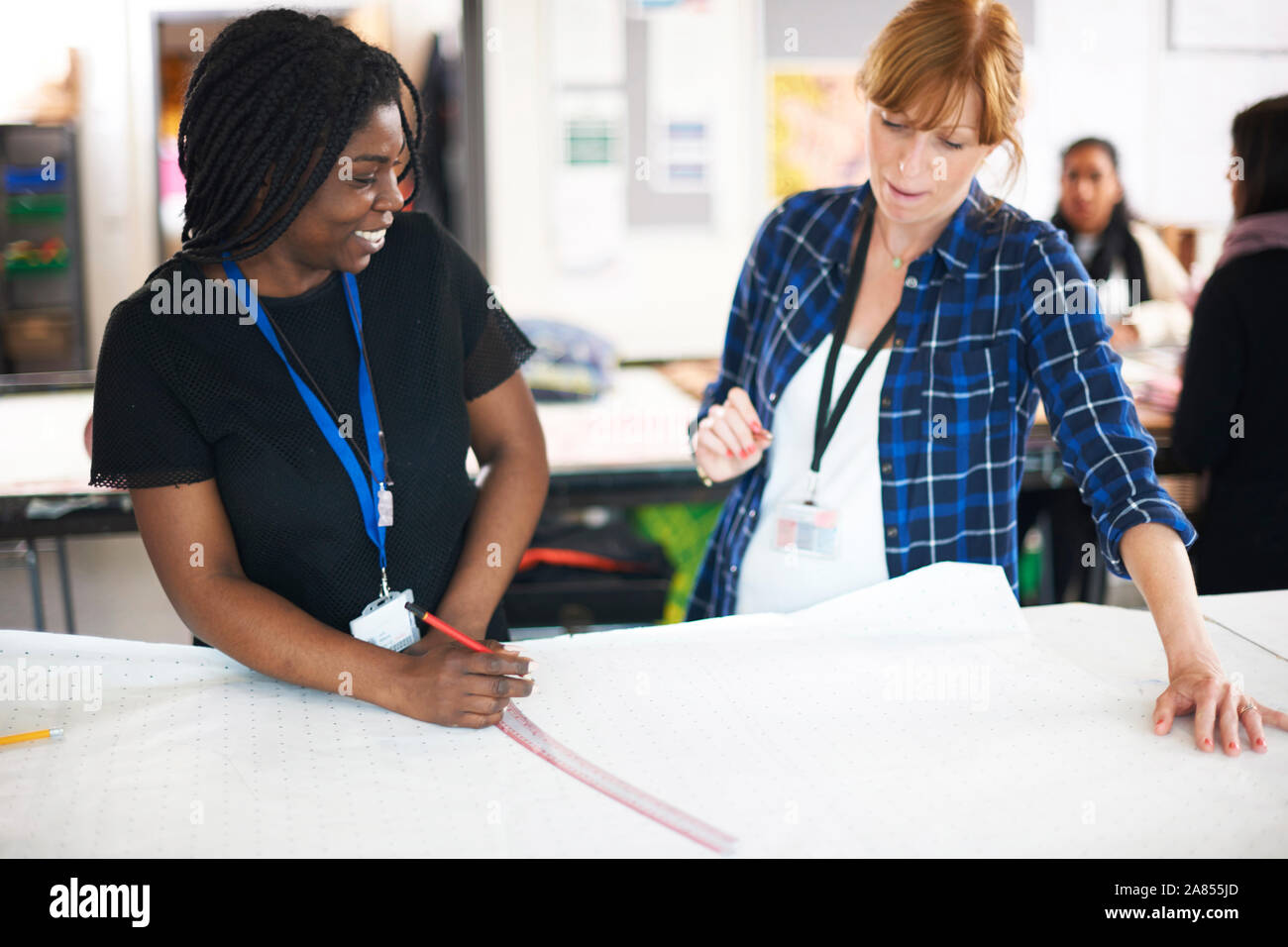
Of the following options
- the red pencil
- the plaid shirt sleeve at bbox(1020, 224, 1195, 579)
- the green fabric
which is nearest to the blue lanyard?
the red pencil

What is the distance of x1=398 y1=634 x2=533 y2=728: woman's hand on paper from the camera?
1290 millimetres

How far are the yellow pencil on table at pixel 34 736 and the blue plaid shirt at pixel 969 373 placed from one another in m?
0.94

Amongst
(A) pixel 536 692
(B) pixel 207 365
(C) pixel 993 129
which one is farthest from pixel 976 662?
(B) pixel 207 365

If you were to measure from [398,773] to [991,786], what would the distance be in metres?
0.59

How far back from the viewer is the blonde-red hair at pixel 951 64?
4.94 ft

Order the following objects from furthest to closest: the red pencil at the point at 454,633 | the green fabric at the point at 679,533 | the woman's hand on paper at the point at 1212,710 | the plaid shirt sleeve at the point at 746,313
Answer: the green fabric at the point at 679,533 < the plaid shirt sleeve at the point at 746,313 < the red pencil at the point at 454,633 < the woman's hand on paper at the point at 1212,710

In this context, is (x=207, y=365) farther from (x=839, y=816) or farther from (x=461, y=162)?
(x=461, y=162)

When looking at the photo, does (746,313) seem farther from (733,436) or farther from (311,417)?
(311,417)

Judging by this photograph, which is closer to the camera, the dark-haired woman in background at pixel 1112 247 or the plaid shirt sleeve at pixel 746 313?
the plaid shirt sleeve at pixel 746 313

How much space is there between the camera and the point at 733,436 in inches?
63.2

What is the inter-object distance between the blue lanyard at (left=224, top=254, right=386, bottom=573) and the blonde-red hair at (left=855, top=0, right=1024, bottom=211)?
2.43ft

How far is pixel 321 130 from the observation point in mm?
1333

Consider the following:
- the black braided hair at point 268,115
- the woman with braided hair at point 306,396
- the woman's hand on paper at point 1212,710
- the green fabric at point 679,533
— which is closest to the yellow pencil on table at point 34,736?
the woman with braided hair at point 306,396

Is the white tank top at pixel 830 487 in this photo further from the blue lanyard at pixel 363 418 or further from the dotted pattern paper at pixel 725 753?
the blue lanyard at pixel 363 418
